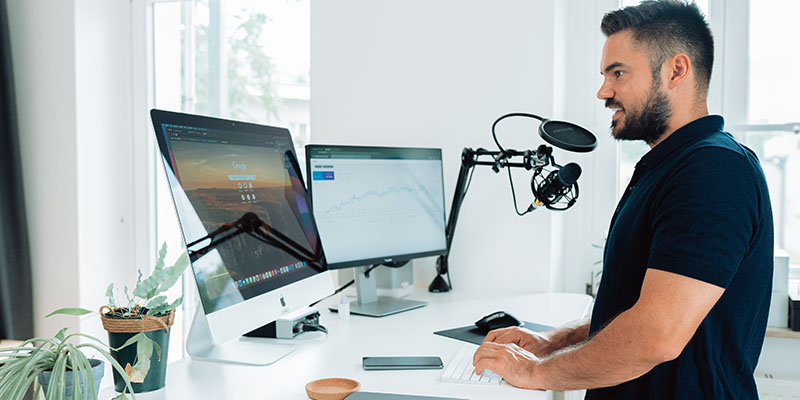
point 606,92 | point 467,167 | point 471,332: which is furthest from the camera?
point 467,167

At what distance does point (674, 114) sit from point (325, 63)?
146 centimetres

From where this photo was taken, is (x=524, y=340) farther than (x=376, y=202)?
No

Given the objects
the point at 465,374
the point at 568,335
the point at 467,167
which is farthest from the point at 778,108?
the point at 465,374

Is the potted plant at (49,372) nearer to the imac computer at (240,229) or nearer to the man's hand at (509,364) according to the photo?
the imac computer at (240,229)

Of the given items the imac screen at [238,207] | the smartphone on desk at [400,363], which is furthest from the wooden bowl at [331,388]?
the imac screen at [238,207]

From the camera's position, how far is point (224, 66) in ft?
10.0

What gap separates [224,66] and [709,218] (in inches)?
97.7

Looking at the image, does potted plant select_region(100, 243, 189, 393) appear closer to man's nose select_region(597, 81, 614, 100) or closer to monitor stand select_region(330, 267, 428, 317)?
monitor stand select_region(330, 267, 428, 317)

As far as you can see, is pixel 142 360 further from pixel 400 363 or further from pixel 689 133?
pixel 689 133

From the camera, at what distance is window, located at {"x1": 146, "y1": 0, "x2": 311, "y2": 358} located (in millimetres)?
2959

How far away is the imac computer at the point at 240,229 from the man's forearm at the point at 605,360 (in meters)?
0.59

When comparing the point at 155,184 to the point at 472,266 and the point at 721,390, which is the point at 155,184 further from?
the point at 721,390

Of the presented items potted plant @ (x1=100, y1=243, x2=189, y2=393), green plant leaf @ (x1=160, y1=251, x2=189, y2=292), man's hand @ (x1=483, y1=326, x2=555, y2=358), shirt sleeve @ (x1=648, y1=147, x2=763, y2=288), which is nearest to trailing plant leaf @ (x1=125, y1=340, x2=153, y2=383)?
potted plant @ (x1=100, y1=243, x2=189, y2=393)

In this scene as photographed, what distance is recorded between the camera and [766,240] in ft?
3.84
